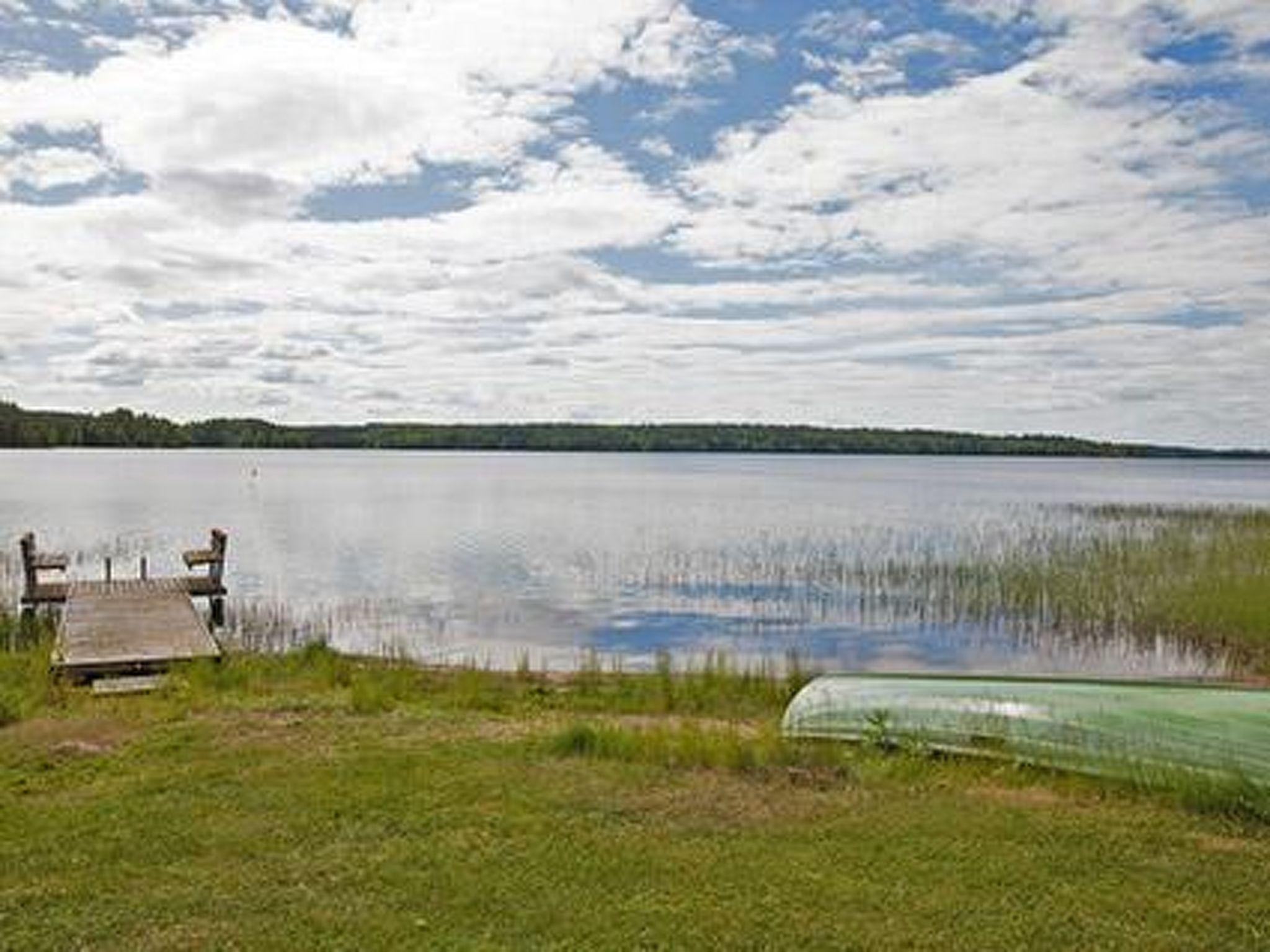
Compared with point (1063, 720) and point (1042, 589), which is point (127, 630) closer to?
point (1063, 720)

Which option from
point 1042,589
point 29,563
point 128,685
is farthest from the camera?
point 1042,589

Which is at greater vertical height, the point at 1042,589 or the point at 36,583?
the point at 36,583

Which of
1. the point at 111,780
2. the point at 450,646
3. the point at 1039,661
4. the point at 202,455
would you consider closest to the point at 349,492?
the point at 450,646

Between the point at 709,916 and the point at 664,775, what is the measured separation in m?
2.87

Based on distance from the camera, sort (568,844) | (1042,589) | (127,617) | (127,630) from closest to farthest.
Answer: (568,844)
(127,630)
(127,617)
(1042,589)

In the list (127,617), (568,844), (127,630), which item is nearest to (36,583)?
(127,617)

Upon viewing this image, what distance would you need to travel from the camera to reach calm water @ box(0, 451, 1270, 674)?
2131 centimetres

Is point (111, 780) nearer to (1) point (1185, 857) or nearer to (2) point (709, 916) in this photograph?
(2) point (709, 916)

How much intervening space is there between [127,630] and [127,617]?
120 centimetres

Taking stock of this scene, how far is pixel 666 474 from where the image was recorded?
102 meters

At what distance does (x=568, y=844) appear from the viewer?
7.24 meters

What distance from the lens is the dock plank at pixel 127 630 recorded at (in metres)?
14.9

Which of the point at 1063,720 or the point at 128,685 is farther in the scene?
the point at 128,685

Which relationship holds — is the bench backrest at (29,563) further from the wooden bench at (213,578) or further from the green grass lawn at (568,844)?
the green grass lawn at (568,844)
